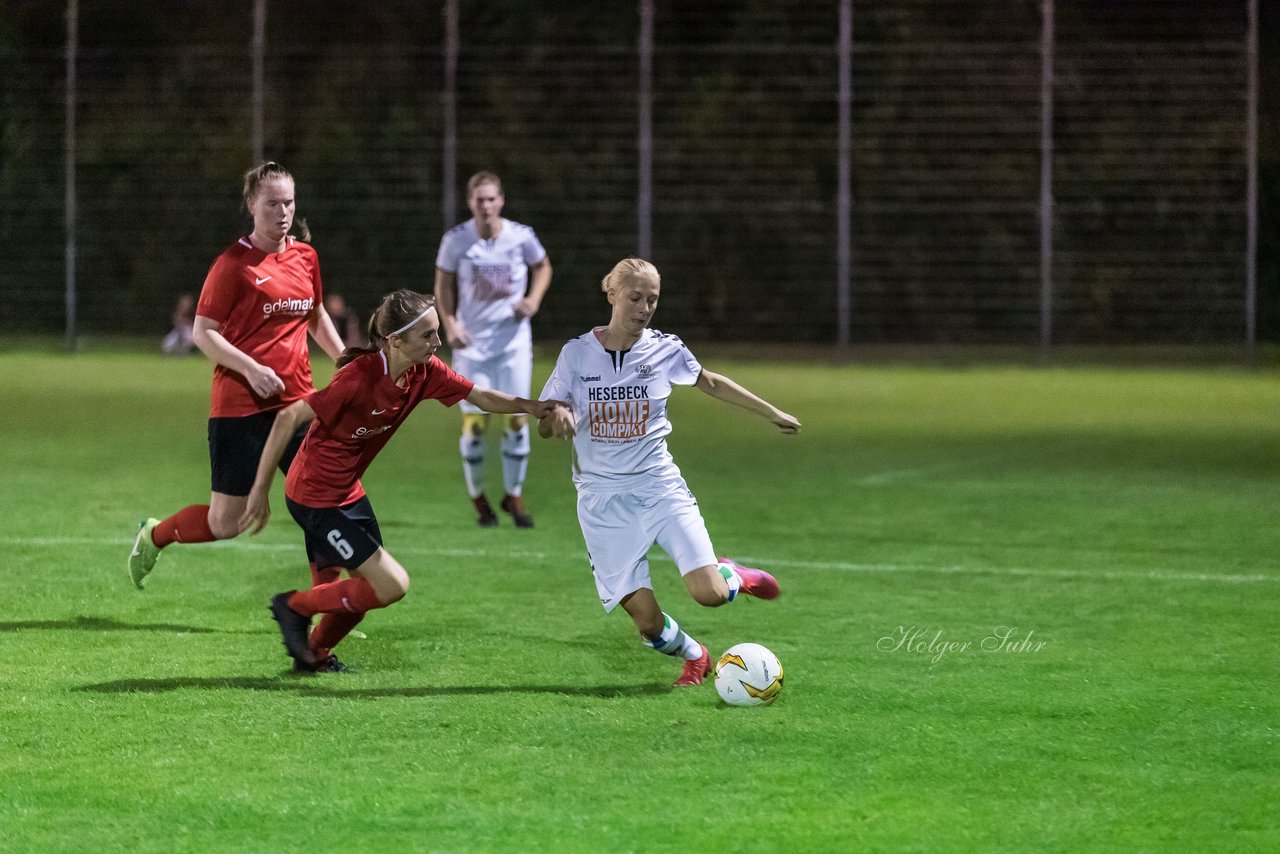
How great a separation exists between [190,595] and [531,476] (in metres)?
5.30

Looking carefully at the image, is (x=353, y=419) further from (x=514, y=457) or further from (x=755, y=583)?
(x=514, y=457)

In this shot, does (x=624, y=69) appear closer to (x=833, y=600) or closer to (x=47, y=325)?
(x=47, y=325)

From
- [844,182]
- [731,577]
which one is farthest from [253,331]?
[844,182]

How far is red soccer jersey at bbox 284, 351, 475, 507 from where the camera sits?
19.8ft

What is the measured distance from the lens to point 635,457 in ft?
20.5

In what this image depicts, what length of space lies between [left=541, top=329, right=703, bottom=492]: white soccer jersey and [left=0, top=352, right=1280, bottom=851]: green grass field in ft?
2.44

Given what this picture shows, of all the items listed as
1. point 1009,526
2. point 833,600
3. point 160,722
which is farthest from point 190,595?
point 1009,526

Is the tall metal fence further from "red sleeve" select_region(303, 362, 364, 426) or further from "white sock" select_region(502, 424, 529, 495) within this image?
"red sleeve" select_region(303, 362, 364, 426)

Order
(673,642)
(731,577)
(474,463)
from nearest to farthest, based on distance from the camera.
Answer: (673,642) < (731,577) < (474,463)

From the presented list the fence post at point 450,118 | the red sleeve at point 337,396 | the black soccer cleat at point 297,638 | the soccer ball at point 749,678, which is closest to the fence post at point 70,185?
the fence post at point 450,118

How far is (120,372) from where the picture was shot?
2439 cm

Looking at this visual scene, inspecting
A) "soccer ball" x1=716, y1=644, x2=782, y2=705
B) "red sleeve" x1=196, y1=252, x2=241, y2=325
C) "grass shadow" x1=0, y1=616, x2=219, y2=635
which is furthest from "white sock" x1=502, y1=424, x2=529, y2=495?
"soccer ball" x1=716, y1=644, x2=782, y2=705

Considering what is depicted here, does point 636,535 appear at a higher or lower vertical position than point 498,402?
lower

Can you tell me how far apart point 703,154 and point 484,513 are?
1887 centimetres
